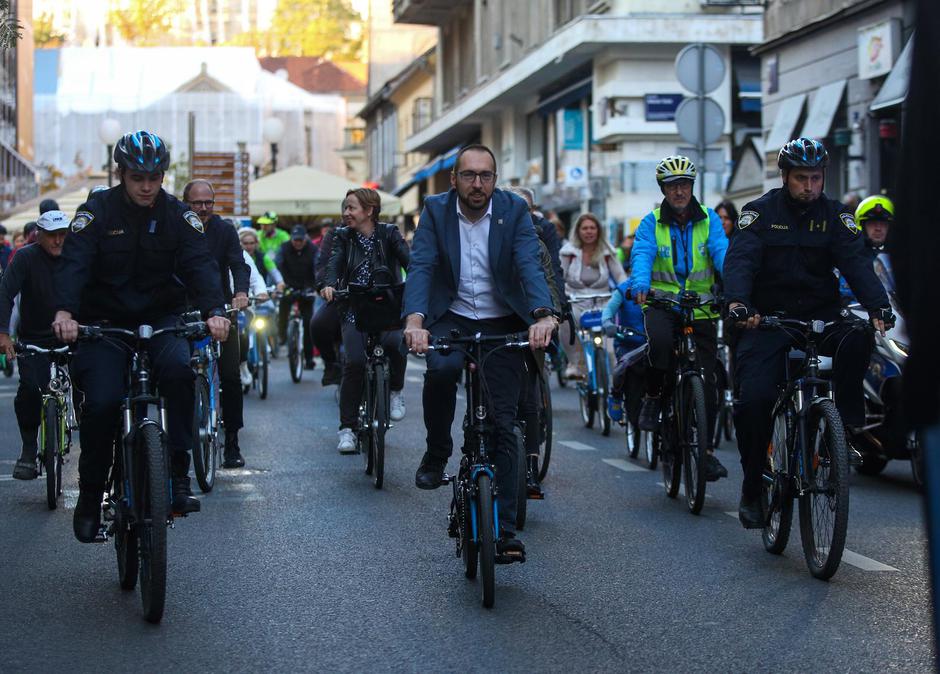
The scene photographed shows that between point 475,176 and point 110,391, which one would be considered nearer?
point 110,391

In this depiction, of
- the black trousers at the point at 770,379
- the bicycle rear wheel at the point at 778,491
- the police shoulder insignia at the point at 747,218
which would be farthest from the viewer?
the police shoulder insignia at the point at 747,218

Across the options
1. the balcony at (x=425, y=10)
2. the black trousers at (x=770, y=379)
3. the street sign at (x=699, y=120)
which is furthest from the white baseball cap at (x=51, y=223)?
the balcony at (x=425, y=10)

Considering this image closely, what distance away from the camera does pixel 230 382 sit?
10977mm

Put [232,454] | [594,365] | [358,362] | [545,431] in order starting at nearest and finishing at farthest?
[545,431] → [358,362] → [232,454] → [594,365]

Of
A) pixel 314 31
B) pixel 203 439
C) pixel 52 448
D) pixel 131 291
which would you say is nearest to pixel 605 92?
pixel 203 439

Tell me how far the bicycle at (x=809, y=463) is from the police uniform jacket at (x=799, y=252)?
19 centimetres

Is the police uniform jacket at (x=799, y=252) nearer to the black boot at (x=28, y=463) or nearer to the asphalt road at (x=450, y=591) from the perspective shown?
the asphalt road at (x=450, y=591)

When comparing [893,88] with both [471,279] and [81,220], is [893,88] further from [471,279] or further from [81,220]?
[81,220]

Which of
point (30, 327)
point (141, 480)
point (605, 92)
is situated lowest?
point (141, 480)

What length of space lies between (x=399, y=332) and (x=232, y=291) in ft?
4.40

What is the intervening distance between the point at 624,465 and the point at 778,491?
12.9 ft

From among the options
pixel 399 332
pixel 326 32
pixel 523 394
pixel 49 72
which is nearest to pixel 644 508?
pixel 523 394

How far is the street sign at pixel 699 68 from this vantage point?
17.7m

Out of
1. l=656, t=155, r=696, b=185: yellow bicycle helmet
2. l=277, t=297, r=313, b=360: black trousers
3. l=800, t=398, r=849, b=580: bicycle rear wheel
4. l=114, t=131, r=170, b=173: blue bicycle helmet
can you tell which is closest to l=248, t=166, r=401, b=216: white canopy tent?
l=277, t=297, r=313, b=360: black trousers
